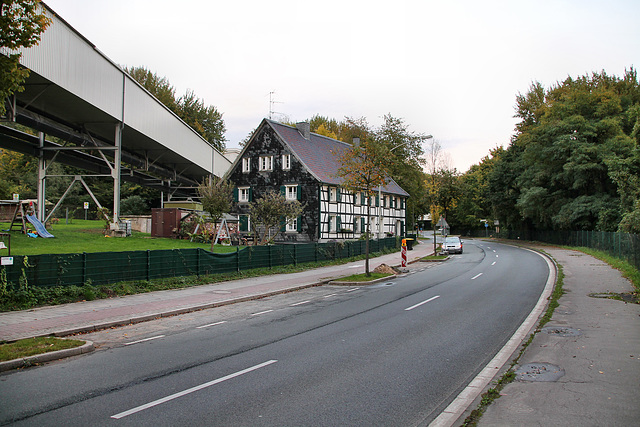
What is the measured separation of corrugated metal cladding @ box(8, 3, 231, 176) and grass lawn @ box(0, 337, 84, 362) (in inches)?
618

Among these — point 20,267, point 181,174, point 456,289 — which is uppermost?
point 181,174

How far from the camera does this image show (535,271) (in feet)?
83.7

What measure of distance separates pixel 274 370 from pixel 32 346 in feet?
15.4

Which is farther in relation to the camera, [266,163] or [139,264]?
[266,163]

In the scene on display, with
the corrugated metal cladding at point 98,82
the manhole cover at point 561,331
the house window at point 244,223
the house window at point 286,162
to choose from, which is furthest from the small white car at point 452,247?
the manhole cover at point 561,331

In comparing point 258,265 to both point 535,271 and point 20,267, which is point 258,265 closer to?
point 20,267

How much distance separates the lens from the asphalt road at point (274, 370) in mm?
5758

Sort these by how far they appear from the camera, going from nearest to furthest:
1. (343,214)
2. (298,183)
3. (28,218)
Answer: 1. (28,218)
2. (298,183)
3. (343,214)

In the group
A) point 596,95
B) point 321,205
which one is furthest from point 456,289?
point 596,95

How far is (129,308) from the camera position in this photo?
45.2 ft

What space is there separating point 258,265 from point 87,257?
9815mm

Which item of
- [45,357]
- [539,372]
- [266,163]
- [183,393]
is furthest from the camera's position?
[266,163]

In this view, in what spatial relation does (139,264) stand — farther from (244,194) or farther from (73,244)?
(244,194)

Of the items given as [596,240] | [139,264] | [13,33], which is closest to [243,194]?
[139,264]
